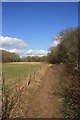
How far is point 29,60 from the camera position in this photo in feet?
354

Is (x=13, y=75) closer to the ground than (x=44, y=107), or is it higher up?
higher up

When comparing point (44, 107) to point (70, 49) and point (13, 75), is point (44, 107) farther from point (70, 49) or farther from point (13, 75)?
point (13, 75)

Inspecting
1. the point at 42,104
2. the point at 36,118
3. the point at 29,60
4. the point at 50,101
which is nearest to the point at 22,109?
the point at 36,118

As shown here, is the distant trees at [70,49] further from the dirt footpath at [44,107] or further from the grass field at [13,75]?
the grass field at [13,75]

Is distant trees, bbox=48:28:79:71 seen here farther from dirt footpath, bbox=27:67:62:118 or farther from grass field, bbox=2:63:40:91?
grass field, bbox=2:63:40:91

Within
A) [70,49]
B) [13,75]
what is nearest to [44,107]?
[70,49]

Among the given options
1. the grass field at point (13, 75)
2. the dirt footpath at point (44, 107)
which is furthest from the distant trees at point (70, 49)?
the grass field at point (13, 75)

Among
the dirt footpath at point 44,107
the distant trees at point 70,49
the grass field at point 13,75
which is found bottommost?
the dirt footpath at point 44,107

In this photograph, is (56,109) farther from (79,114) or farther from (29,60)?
(29,60)

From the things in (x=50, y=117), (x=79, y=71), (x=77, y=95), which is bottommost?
(x=50, y=117)

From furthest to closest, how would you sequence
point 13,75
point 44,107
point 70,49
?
point 13,75 → point 70,49 → point 44,107

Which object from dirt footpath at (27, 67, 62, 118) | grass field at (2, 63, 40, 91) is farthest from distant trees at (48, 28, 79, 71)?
grass field at (2, 63, 40, 91)

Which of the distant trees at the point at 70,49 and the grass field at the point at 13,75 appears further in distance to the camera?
the grass field at the point at 13,75

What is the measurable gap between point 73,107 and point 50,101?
2.52 meters
